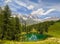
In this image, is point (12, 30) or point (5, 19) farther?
point (12, 30)

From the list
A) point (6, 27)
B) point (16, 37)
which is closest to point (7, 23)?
point (6, 27)

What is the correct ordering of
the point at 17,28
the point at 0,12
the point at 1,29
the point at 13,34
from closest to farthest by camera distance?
1. the point at 1,29
2. the point at 0,12
3. the point at 13,34
4. the point at 17,28

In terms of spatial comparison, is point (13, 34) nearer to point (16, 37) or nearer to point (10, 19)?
point (16, 37)

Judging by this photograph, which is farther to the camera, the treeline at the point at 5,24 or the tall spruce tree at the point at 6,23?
the tall spruce tree at the point at 6,23

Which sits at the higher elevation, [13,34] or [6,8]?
[6,8]

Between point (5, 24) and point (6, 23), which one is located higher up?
point (6, 23)

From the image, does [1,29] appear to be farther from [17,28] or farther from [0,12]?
[17,28]

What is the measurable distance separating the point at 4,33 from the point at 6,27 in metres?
2.54

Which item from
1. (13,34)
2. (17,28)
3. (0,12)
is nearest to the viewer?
(0,12)

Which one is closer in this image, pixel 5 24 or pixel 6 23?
pixel 5 24

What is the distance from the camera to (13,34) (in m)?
74.5

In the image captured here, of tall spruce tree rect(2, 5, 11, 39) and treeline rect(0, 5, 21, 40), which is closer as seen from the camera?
treeline rect(0, 5, 21, 40)

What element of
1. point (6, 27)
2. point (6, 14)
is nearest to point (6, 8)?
point (6, 14)

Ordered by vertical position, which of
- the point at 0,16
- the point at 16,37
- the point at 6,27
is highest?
the point at 0,16
